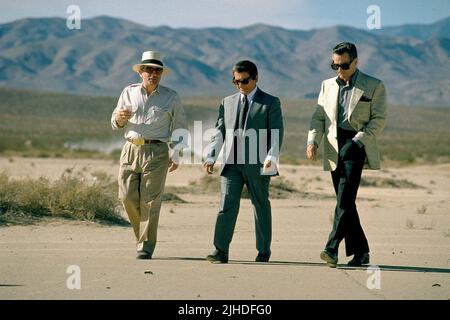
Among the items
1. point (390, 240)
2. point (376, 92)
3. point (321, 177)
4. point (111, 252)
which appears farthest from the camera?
point (321, 177)

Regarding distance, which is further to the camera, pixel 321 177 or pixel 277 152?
pixel 321 177

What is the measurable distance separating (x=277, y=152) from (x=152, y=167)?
57.1 inches

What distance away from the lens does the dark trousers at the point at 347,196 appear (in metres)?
10.2

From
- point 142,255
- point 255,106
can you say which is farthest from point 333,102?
point 142,255

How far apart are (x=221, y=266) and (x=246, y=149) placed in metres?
1.29

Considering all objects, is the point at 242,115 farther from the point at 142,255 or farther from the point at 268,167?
the point at 142,255

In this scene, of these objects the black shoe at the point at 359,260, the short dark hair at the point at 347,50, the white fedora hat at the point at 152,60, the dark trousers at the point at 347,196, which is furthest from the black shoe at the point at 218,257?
the short dark hair at the point at 347,50

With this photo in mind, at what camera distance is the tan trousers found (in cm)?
1088

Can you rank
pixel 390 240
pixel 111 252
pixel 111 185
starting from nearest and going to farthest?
pixel 111 252
pixel 390 240
pixel 111 185

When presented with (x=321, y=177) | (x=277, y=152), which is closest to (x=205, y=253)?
(x=277, y=152)

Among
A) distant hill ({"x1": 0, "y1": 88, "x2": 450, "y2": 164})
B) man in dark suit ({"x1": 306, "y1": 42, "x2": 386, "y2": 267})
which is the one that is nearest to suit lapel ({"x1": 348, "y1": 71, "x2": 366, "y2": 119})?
man in dark suit ({"x1": 306, "y1": 42, "x2": 386, "y2": 267})
